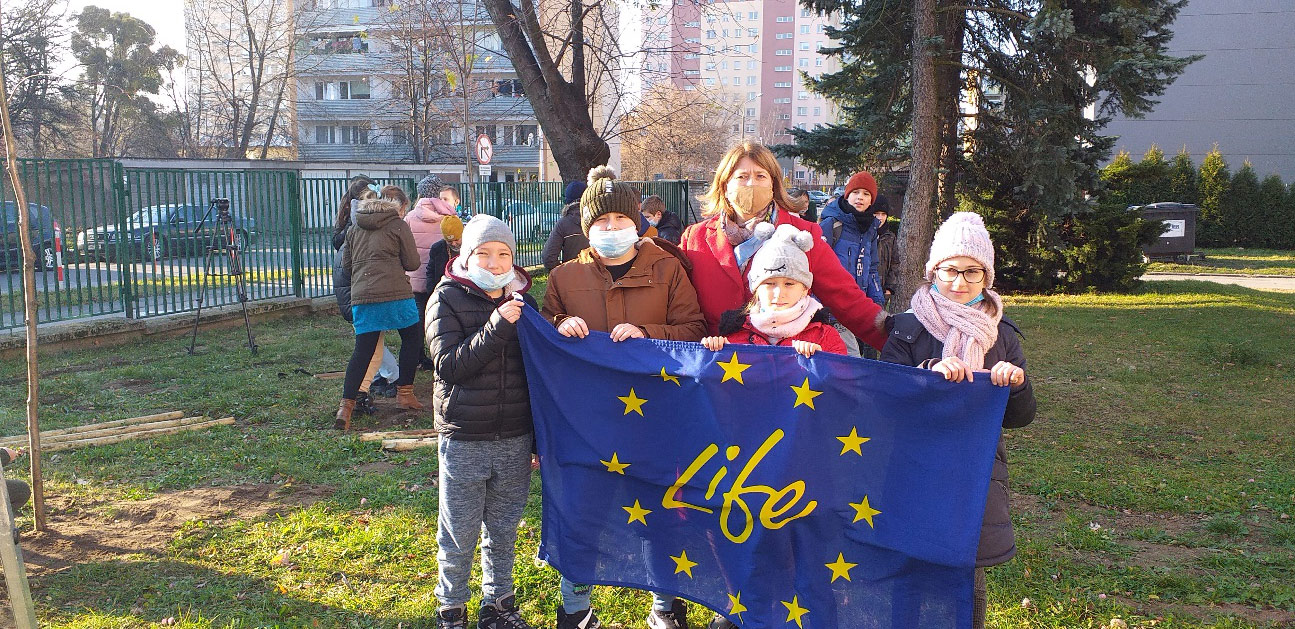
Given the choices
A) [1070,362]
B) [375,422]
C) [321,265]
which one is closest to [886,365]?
[375,422]

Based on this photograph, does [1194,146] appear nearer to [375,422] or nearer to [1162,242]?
[1162,242]

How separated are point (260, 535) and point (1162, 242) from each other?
24927 mm

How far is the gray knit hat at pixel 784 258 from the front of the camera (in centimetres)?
345

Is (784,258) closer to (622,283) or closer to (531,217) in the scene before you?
(622,283)

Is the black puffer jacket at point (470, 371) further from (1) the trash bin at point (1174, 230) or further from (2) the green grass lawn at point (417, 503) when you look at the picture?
(1) the trash bin at point (1174, 230)

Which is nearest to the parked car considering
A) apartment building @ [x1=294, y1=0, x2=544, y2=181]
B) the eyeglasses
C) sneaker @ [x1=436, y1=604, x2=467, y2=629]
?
sneaker @ [x1=436, y1=604, x2=467, y2=629]

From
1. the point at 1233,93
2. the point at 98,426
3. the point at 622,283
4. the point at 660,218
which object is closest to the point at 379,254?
the point at 98,426

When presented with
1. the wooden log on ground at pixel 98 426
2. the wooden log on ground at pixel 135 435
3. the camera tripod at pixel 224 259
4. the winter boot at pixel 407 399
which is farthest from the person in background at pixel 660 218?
the wooden log on ground at pixel 98 426

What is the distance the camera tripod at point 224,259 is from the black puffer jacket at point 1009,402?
9143 millimetres

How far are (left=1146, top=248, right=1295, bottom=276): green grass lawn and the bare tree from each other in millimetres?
37214

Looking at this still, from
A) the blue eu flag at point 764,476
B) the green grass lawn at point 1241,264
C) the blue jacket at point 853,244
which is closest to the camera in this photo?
the blue eu flag at point 764,476

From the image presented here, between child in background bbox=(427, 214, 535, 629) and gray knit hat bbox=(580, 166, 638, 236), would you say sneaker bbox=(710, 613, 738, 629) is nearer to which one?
child in background bbox=(427, 214, 535, 629)

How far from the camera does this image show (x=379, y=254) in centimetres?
743

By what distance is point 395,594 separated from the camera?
4363mm
